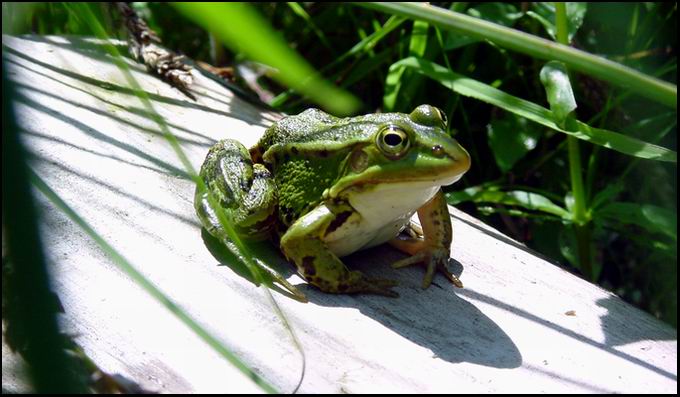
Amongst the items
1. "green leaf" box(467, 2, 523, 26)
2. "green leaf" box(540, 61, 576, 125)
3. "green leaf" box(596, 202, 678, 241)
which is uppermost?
"green leaf" box(467, 2, 523, 26)

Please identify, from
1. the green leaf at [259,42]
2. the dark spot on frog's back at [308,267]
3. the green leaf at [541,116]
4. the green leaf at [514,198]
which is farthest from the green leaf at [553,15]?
the green leaf at [259,42]

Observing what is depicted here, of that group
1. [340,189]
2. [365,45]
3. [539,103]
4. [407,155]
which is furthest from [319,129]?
[539,103]

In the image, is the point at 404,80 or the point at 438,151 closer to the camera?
the point at 438,151

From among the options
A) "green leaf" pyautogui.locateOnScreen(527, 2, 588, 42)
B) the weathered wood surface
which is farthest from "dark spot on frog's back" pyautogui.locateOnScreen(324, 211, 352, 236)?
"green leaf" pyautogui.locateOnScreen(527, 2, 588, 42)

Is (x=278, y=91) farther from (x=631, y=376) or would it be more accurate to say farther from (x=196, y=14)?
(x=196, y=14)

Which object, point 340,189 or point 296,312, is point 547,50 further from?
point 296,312

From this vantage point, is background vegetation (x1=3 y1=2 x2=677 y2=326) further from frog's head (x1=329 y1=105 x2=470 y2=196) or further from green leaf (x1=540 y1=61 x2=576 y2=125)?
frog's head (x1=329 y1=105 x2=470 y2=196)

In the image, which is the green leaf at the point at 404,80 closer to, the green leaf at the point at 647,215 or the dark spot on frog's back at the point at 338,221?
the green leaf at the point at 647,215
